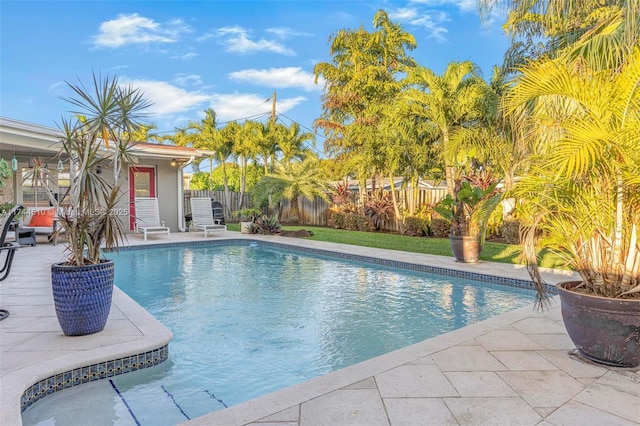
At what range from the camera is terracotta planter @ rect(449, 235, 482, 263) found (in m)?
8.34

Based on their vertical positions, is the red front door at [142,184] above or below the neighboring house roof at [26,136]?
below

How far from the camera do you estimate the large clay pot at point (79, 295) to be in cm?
377

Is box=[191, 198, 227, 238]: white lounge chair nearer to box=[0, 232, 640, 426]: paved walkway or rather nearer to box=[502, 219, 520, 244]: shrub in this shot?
box=[502, 219, 520, 244]: shrub

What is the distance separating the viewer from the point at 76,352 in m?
3.46

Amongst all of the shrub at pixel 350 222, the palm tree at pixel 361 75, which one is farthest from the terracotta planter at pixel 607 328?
the shrub at pixel 350 222

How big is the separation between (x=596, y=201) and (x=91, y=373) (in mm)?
4441

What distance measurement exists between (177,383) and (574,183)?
3.84m

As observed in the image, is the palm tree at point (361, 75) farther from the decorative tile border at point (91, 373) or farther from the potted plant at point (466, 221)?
the decorative tile border at point (91, 373)

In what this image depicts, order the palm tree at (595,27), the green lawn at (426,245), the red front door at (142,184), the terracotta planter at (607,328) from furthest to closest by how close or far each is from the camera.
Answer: the red front door at (142,184)
the green lawn at (426,245)
the palm tree at (595,27)
the terracotta planter at (607,328)

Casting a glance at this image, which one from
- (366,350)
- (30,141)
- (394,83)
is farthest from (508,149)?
(30,141)

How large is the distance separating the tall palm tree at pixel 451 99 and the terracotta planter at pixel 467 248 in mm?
3438

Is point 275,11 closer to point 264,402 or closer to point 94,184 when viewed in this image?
point 94,184

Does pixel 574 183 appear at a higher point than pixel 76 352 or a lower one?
higher

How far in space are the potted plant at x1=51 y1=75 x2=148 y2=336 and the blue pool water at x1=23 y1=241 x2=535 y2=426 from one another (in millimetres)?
800
